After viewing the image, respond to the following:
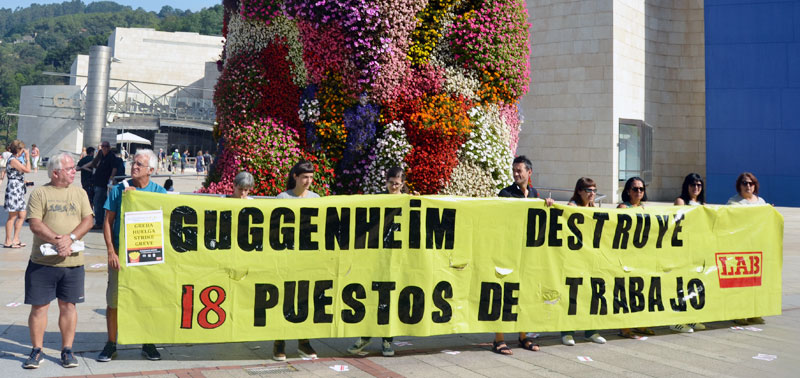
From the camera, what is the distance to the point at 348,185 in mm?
12430

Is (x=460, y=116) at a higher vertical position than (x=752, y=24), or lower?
lower

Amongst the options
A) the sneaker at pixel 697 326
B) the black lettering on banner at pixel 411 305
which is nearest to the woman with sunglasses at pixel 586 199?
the sneaker at pixel 697 326

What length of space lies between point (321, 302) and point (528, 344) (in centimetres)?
223

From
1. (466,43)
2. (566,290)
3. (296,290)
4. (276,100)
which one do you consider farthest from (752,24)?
(296,290)

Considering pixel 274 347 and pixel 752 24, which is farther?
pixel 752 24

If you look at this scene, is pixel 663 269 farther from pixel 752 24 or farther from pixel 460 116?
pixel 752 24

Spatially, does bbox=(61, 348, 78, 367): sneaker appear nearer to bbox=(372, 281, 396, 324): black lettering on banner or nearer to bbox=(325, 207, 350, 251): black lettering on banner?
bbox=(325, 207, 350, 251): black lettering on banner

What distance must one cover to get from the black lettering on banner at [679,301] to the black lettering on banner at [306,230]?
418 cm

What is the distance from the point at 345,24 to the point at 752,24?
26.6 m

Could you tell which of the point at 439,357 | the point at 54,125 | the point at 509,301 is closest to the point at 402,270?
the point at 439,357

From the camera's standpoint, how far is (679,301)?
782 centimetres

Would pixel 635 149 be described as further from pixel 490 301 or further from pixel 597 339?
pixel 490 301

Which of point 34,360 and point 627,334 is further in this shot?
point 627,334

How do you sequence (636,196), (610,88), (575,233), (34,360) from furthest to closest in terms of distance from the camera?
1. (610,88)
2. (636,196)
3. (575,233)
4. (34,360)
